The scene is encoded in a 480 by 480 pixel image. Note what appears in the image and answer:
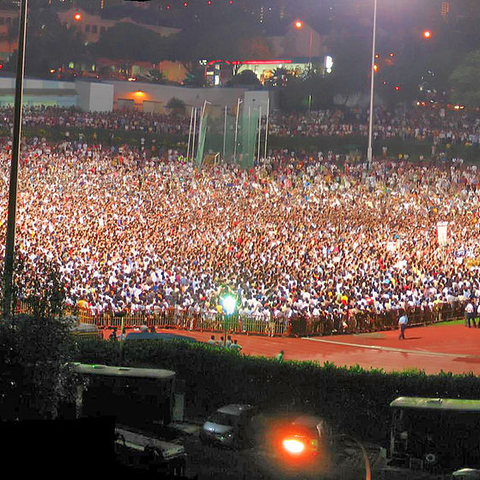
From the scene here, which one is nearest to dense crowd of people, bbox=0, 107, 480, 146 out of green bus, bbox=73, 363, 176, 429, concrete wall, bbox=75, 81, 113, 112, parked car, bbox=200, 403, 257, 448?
concrete wall, bbox=75, 81, 113, 112

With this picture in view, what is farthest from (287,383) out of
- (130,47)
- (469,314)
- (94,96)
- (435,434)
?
(130,47)

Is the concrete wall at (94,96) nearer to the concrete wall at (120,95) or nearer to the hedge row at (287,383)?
the concrete wall at (120,95)

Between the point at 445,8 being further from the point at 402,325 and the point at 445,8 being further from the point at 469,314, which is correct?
the point at 402,325

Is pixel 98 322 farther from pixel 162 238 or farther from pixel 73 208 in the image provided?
pixel 73 208

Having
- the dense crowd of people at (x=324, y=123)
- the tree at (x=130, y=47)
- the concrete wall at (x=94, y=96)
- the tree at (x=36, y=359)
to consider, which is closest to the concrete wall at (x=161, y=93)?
the concrete wall at (x=94, y=96)

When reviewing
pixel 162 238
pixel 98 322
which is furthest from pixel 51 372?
pixel 162 238

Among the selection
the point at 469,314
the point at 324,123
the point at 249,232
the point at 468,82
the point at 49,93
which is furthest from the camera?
the point at 49,93
